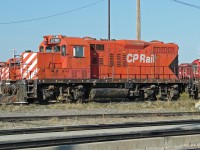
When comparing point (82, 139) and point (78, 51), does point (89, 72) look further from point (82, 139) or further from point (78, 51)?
point (82, 139)

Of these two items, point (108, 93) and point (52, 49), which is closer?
point (52, 49)

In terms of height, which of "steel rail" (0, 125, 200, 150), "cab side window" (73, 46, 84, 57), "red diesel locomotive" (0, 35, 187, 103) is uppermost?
"cab side window" (73, 46, 84, 57)

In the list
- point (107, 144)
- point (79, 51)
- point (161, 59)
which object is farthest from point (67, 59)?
point (107, 144)

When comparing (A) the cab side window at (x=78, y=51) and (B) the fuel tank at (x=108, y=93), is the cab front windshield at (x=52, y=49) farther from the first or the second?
(B) the fuel tank at (x=108, y=93)

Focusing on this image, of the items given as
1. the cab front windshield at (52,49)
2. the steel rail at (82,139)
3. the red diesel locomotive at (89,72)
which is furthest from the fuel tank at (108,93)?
the steel rail at (82,139)

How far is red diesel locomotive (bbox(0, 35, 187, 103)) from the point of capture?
67.9ft

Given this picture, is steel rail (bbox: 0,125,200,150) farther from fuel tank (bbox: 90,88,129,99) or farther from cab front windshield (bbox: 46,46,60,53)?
cab front windshield (bbox: 46,46,60,53)

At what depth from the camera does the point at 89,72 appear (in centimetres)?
2227

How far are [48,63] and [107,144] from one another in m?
13.7

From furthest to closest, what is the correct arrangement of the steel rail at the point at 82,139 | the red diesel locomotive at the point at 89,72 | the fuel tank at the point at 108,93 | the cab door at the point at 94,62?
the cab door at the point at 94,62 → the fuel tank at the point at 108,93 → the red diesel locomotive at the point at 89,72 → the steel rail at the point at 82,139

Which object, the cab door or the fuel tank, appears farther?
the cab door

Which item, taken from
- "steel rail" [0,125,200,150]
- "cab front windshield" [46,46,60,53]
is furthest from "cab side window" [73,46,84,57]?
"steel rail" [0,125,200,150]

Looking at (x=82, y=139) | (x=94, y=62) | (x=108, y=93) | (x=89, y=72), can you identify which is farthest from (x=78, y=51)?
(x=82, y=139)

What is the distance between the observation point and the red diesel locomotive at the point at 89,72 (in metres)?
20.7
